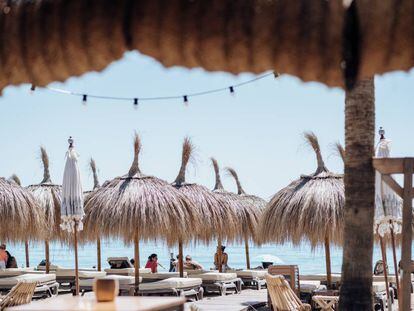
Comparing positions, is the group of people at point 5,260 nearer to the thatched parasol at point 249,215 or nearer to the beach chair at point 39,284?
the beach chair at point 39,284

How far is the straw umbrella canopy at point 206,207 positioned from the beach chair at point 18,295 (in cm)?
477

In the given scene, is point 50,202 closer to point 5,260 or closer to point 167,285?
point 5,260

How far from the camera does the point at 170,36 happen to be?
110 centimetres

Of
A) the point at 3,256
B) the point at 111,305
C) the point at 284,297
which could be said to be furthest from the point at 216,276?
the point at 111,305

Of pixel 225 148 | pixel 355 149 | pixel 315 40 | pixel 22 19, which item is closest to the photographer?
pixel 315 40

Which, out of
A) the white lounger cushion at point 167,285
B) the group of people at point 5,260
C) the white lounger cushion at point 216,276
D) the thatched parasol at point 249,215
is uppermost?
the thatched parasol at point 249,215

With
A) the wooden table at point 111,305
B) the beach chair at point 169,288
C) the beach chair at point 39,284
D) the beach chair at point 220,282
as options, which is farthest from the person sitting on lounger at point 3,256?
the wooden table at point 111,305

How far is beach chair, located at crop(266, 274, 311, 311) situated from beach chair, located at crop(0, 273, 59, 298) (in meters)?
5.93

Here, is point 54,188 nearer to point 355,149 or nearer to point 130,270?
point 130,270

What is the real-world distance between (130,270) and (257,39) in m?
15.5

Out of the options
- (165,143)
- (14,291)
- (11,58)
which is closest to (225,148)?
(165,143)

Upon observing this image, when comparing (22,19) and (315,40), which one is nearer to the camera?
(315,40)

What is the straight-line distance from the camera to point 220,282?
Answer: 1461cm

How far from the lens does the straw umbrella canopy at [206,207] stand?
596 inches
